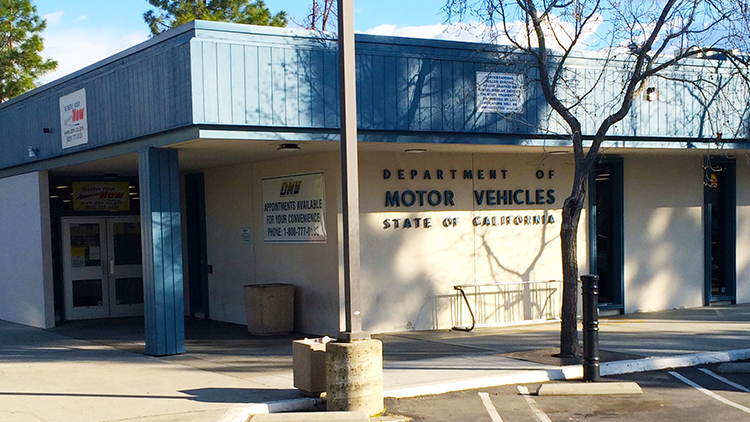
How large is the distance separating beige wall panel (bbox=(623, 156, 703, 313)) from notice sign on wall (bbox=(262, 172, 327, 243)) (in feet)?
22.2

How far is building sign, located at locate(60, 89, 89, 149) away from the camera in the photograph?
49.2 feet

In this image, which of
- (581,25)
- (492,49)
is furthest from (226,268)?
(581,25)

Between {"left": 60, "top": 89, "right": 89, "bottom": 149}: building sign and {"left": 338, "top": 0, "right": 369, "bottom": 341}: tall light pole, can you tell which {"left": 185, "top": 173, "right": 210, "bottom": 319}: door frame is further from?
{"left": 338, "top": 0, "right": 369, "bottom": 341}: tall light pole

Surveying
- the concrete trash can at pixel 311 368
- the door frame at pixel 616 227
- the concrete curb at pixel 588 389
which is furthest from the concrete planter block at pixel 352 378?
the door frame at pixel 616 227

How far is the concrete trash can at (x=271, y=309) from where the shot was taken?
49.7ft

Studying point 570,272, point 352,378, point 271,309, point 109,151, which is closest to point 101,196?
point 109,151

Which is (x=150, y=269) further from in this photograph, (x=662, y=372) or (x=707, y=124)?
(x=707, y=124)

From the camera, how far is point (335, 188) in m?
14.5

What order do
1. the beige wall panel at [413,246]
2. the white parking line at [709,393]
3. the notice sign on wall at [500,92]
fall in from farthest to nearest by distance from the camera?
the beige wall panel at [413,246]
the notice sign on wall at [500,92]
the white parking line at [709,393]

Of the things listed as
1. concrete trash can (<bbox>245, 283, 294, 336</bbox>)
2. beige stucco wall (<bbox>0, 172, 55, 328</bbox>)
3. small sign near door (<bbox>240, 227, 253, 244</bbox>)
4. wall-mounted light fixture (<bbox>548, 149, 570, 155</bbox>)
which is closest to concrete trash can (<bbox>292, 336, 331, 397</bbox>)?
concrete trash can (<bbox>245, 283, 294, 336</bbox>)

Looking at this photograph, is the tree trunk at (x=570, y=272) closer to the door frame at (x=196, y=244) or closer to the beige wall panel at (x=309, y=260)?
the beige wall panel at (x=309, y=260)

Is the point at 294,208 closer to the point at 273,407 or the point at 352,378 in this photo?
the point at 273,407

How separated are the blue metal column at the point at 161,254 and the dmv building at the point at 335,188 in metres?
0.03

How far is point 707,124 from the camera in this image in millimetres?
16875
